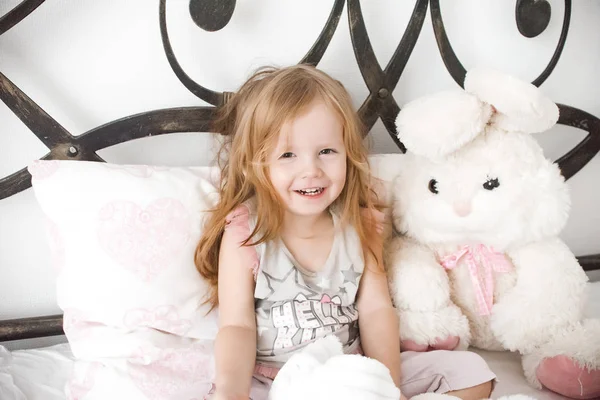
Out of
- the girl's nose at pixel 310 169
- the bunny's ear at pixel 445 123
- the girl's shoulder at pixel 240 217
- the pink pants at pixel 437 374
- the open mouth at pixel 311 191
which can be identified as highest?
the bunny's ear at pixel 445 123

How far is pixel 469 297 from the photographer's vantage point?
44.3 inches

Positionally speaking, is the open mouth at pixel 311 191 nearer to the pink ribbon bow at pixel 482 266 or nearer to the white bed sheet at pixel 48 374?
the pink ribbon bow at pixel 482 266

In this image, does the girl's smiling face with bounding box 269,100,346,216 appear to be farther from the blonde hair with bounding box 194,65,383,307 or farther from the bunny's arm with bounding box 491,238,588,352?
the bunny's arm with bounding box 491,238,588,352

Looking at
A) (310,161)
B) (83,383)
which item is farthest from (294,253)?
(83,383)

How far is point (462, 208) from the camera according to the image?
3.43ft

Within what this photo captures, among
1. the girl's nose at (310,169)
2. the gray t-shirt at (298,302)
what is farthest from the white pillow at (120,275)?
the girl's nose at (310,169)

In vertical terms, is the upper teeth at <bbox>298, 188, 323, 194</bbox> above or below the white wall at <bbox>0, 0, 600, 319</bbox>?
below

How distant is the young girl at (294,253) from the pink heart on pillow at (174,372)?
53mm

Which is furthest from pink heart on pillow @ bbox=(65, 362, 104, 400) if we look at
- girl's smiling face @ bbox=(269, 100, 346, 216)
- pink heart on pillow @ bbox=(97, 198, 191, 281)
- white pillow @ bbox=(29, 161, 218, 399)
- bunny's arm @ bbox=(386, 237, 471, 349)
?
bunny's arm @ bbox=(386, 237, 471, 349)

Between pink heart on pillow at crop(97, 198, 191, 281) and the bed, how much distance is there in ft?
0.26

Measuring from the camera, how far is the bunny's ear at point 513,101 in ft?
3.29

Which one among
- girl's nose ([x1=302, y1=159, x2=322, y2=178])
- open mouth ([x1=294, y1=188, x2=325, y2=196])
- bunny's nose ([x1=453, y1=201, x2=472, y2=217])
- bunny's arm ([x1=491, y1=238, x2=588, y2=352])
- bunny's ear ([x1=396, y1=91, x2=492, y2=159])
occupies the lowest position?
bunny's arm ([x1=491, y1=238, x2=588, y2=352])

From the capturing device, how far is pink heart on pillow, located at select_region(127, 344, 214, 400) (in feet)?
3.00

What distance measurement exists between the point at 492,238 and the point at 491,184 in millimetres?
104
